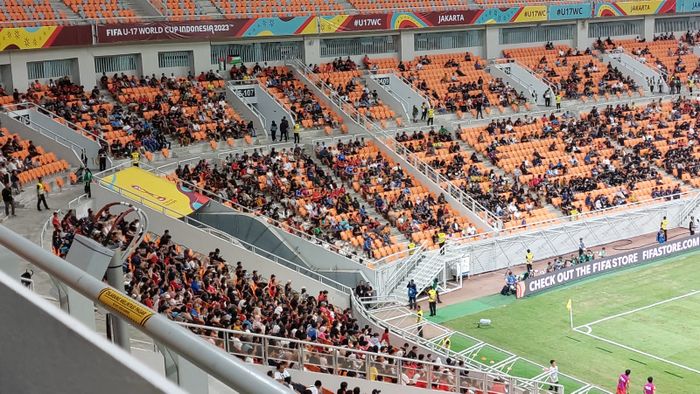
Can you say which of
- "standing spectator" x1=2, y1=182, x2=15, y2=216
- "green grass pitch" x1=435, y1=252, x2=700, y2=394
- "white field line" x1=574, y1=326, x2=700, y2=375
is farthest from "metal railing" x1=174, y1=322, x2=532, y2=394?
"standing spectator" x1=2, y1=182, x2=15, y2=216

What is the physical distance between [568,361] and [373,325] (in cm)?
560

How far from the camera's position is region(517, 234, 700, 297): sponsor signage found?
31.9 metres

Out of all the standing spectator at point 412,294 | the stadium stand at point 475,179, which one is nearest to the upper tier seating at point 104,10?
the stadium stand at point 475,179

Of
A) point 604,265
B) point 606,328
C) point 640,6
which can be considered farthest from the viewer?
point 640,6

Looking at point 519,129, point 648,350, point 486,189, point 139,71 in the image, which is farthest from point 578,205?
point 139,71

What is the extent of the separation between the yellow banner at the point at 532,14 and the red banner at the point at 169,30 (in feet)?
57.1

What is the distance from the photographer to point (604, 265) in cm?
3459

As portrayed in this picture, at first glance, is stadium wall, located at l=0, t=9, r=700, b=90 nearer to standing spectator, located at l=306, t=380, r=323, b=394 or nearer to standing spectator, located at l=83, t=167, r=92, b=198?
standing spectator, located at l=83, t=167, r=92, b=198

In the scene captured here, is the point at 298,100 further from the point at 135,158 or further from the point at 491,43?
the point at 491,43

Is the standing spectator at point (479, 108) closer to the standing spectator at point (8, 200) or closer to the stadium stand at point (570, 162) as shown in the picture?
the stadium stand at point (570, 162)

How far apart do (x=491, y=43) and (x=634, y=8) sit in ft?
35.5

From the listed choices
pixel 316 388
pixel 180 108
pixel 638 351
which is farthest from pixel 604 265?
pixel 316 388

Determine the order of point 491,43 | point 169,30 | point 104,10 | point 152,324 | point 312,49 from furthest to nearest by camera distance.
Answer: point 491,43, point 312,49, point 169,30, point 104,10, point 152,324

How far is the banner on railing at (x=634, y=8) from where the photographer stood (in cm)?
5588
